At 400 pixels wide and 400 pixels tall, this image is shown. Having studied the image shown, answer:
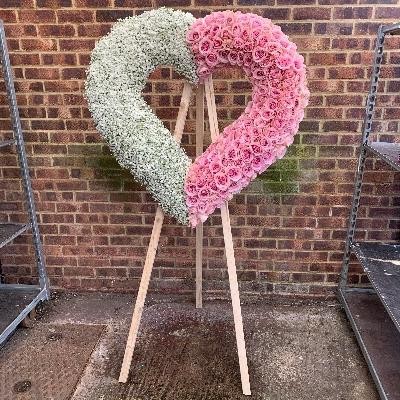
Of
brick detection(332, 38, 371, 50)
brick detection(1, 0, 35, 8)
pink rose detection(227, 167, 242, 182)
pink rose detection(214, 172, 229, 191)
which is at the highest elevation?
brick detection(1, 0, 35, 8)

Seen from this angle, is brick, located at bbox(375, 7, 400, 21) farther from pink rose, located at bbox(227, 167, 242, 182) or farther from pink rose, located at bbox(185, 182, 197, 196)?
pink rose, located at bbox(185, 182, 197, 196)

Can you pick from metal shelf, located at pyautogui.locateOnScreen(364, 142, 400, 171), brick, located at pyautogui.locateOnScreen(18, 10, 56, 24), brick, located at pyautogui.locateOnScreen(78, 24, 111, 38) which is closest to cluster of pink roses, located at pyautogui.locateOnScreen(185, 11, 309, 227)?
metal shelf, located at pyautogui.locateOnScreen(364, 142, 400, 171)

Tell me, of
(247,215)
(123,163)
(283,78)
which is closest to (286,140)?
(283,78)

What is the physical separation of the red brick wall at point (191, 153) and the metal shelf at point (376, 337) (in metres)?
0.19

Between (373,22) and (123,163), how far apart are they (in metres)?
1.77

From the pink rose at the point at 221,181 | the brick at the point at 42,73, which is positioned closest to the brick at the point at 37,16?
the brick at the point at 42,73

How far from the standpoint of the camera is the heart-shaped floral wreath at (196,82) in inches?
86.5

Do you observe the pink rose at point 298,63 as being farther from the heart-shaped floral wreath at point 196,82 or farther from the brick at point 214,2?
the brick at point 214,2

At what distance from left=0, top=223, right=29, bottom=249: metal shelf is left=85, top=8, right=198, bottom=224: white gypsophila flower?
1094 millimetres

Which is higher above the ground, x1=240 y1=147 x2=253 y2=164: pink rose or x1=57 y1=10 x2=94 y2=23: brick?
x1=57 y1=10 x2=94 y2=23: brick

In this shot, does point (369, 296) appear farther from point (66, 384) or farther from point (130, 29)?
point (130, 29)

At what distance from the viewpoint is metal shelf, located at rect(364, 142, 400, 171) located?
2.47m

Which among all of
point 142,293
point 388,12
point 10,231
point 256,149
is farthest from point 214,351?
point 388,12

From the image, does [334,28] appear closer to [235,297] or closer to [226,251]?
[226,251]
